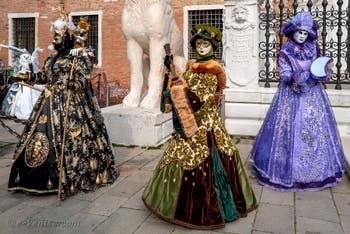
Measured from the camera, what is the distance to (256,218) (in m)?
3.20

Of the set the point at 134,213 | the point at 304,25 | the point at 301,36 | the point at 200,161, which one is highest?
the point at 304,25

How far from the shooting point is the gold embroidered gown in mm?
3658

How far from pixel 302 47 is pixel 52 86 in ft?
9.35

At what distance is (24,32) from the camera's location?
16906mm

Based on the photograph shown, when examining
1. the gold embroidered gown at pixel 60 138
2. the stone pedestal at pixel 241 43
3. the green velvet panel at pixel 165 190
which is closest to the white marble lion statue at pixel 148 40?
the stone pedestal at pixel 241 43

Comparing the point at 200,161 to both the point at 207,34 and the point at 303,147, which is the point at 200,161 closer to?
the point at 207,34

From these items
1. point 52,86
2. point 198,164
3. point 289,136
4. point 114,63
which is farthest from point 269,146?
point 114,63

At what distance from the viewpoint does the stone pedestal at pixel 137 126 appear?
19.2 feet

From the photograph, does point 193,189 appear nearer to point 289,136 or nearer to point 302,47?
point 289,136

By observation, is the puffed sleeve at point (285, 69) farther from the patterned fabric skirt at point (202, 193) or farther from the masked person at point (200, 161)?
the patterned fabric skirt at point (202, 193)

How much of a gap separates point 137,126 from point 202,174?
3110mm

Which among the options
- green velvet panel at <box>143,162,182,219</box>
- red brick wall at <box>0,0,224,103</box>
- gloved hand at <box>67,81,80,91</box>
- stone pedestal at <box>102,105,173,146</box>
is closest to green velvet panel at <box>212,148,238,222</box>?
green velvet panel at <box>143,162,182,219</box>

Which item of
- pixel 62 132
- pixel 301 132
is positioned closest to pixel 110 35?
pixel 62 132

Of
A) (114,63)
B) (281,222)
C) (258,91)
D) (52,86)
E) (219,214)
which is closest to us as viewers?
(219,214)
